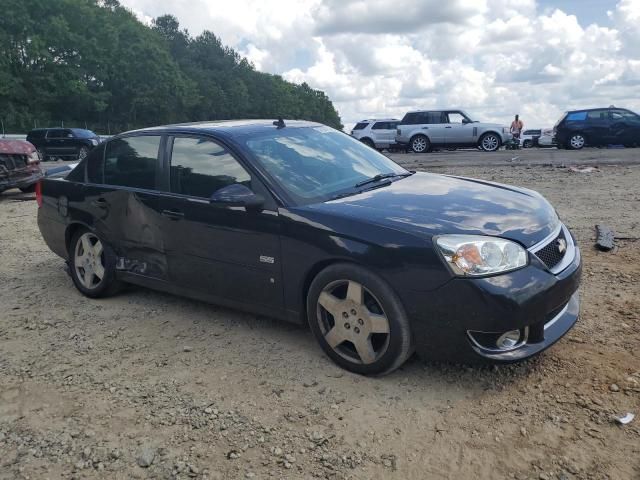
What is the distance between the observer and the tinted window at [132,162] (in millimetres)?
4508

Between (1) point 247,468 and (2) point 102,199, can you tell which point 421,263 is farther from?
(2) point 102,199

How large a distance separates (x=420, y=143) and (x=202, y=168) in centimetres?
1930

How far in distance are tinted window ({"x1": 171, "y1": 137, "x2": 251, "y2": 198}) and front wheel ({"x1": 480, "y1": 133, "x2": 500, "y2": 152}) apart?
1916 cm

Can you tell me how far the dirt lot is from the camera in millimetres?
2619

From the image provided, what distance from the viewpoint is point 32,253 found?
6906mm

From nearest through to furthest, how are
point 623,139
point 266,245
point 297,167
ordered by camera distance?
point 266,245, point 297,167, point 623,139

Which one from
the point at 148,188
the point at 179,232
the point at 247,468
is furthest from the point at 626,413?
the point at 148,188

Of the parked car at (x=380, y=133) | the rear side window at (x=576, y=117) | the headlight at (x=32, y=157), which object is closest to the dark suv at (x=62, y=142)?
the parked car at (x=380, y=133)

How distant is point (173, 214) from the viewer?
4.21 meters

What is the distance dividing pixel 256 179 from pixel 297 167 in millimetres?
351

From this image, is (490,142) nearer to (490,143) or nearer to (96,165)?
(490,143)

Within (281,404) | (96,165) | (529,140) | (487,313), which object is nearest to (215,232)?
(281,404)

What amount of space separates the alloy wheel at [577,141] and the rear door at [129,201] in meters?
18.9

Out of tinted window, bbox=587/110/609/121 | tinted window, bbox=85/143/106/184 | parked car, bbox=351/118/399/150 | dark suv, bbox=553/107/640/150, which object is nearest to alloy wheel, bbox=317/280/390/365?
tinted window, bbox=85/143/106/184
